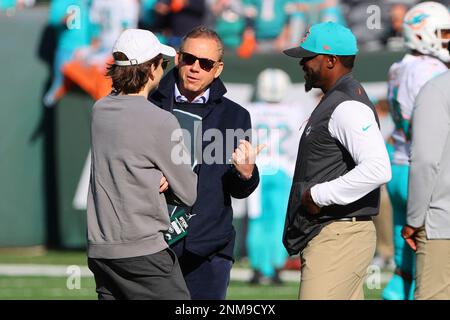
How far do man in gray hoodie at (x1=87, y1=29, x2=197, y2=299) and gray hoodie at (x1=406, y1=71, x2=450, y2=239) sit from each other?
1.69m

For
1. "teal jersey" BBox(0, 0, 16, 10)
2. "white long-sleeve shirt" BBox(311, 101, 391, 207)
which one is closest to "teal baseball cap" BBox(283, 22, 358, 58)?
"white long-sleeve shirt" BBox(311, 101, 391, 207)

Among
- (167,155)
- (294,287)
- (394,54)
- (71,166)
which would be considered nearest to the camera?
(167,155)

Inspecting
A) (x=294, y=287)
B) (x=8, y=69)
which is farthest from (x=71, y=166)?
(x=294, y=287)

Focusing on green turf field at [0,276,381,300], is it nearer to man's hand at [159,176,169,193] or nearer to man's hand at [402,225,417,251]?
man's hand at [402,225,417,251]

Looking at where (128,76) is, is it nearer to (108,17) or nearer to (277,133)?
(277,133)

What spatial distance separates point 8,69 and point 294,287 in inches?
205

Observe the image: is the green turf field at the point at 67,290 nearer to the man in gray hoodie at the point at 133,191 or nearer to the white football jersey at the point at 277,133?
the white football jersey at the point at 277,133

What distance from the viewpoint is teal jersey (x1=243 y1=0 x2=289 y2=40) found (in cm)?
1380

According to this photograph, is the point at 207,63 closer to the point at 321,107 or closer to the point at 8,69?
the point at 321,107

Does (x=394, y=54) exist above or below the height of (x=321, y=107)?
below

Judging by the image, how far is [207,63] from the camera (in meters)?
6.39

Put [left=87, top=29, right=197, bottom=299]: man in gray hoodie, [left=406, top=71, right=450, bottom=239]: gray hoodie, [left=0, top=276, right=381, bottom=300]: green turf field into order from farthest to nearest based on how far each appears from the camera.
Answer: [left=0, top=276, right=381, bottom=300]: green turf field < [left=406, top=71, right=450, bottom=239]: gray hoodie < [left=87, top=29, right=197, bottom=299]: man in gray hoodie

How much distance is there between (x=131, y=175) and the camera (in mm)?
5477

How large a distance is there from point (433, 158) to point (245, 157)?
127cm
